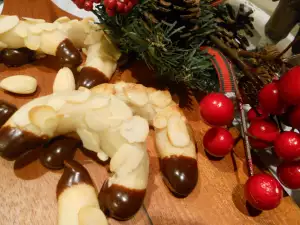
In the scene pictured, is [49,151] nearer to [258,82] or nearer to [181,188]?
[181,188]

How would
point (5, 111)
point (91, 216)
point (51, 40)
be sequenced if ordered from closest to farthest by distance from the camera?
point (91, 216) < point (5, 111) < point (51, 40)

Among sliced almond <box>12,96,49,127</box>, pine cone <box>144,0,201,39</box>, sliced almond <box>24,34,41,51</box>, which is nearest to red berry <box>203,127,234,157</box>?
pine cone <box>144,0,201,39</box>

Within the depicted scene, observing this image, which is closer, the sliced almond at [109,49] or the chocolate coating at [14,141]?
the chocolate coating at [14,141]

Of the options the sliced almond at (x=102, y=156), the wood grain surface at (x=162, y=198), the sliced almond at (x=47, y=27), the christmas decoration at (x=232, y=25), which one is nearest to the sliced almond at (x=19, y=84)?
the wood grain surface at (x=162, y=198)

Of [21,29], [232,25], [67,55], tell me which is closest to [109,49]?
[67,55]

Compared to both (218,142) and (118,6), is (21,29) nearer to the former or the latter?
(118,6)

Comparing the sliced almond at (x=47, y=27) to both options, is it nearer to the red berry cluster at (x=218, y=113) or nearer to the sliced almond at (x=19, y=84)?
the sliced almond at (x=19, y=84)

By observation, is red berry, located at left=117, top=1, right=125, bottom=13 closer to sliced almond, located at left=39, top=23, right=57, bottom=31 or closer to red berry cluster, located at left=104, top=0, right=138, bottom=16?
red berry cluster, located at left=104, top=0, right=138, bottom=16
